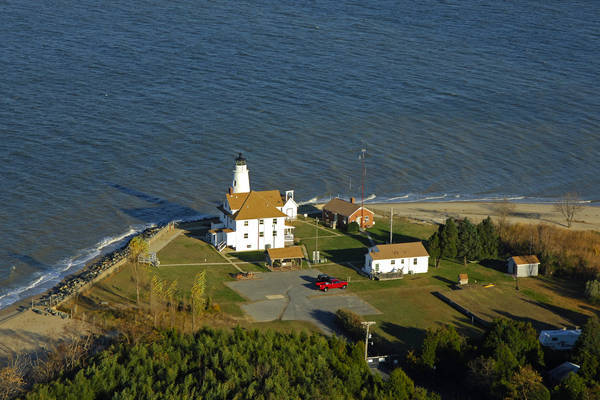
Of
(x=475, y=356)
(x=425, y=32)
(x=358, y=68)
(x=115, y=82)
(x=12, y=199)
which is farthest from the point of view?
(x=425, y=32)

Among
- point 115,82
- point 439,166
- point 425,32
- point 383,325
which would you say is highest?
point 425,32

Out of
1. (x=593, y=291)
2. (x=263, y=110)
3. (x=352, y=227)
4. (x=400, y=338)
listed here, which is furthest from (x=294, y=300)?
A: (x=263, y=110)

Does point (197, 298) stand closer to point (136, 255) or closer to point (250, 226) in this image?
point (136, 255)

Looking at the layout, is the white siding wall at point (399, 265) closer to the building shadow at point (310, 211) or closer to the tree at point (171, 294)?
the building shadow at point (310, 211)

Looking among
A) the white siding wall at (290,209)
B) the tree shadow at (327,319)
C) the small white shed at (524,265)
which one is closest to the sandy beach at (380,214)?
the white siding wall at (290,209)

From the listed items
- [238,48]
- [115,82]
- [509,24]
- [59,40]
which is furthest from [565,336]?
[509,24]

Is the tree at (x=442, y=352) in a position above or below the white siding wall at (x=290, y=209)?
below

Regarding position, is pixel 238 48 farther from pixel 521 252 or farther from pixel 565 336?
pixel 565 336

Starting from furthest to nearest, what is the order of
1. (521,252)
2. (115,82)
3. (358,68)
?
(358,68) < (115,82) < (521,252)
